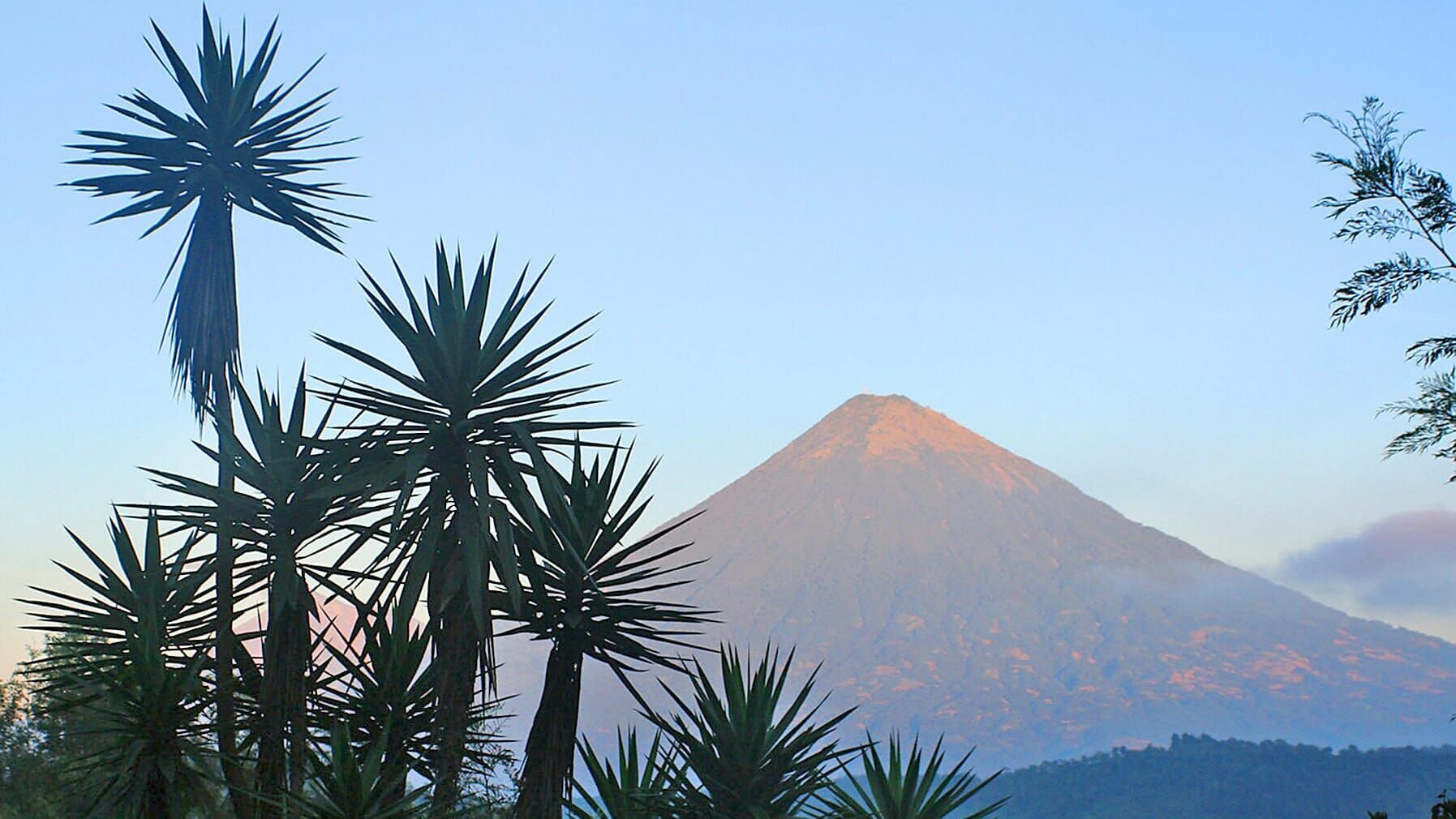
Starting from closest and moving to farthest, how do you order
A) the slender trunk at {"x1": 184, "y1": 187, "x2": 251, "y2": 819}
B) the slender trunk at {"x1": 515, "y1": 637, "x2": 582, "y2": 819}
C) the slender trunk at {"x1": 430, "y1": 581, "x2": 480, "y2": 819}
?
the slender trunk at {"x1": 430, "y1": 581, "x2": 480, "y2": 819}, the slender trunk at {"x1": 515, "y1": 637, "x2": 582, "y2": 819}, the slender trunk at {"x1": 184, "y1": 187, "x2": 251, "y2": 819}

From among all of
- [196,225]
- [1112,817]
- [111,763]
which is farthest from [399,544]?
[1112,817]

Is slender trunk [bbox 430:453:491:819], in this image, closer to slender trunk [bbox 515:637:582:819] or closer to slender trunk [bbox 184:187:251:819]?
slender trunk [bbox 515:637:582:819]

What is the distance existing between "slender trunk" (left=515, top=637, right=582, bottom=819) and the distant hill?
16550cm

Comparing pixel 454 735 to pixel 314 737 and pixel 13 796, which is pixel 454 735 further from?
pixel 13 796

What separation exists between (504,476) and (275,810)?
4.90 metres

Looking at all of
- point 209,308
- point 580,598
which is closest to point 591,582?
point 580,598

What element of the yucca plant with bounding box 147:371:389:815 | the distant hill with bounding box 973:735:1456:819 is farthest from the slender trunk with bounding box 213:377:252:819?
the distant hill with bounding box 973:735:1456:819

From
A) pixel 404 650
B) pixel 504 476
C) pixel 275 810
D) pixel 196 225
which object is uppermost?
pixel 196 225

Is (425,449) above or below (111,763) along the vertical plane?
above

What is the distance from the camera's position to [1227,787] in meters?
191

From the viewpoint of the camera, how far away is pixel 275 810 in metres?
18.0

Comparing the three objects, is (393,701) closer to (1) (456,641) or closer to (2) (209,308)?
(1) (456,641)

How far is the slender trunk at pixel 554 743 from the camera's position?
17422 millimetres

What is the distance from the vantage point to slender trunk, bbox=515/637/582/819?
57.2 ft
